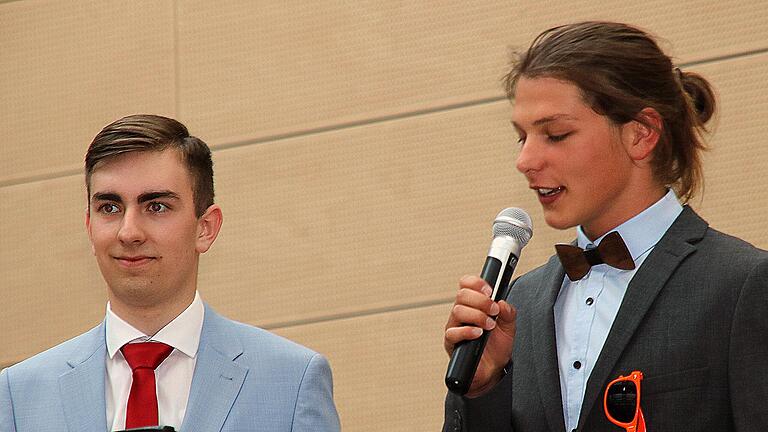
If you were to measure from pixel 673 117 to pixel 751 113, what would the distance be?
3.69 ft

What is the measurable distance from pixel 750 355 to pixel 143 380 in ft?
3.70

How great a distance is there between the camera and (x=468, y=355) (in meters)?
2.00

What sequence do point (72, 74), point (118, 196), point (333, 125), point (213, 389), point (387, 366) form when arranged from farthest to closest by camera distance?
point (72, 74) → point (333, 125) → point (387, 366) → point (118, 196) → point (213, 389)

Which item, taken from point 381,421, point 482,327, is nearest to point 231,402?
point 482,327

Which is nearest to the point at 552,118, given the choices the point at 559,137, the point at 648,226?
the point at 559,137

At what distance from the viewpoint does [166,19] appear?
13.4 feet

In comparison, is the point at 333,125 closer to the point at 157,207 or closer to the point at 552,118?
the point at 157,207

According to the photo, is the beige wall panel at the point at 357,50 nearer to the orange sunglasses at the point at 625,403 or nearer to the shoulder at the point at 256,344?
the shoulder at the point at 256,344

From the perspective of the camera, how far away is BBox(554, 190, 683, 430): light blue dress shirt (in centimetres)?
219

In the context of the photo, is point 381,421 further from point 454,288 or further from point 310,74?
point 310,74

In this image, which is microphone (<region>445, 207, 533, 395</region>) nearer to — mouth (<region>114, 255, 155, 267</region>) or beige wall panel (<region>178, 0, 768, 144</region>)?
mouth (<region>114, 255, 155, 267</region>)

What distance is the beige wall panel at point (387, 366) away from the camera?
3588 millimetres

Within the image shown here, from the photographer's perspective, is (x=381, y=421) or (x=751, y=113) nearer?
(x=751, y=113)

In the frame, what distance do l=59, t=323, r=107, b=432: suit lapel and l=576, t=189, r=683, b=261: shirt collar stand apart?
1000 millimetres
